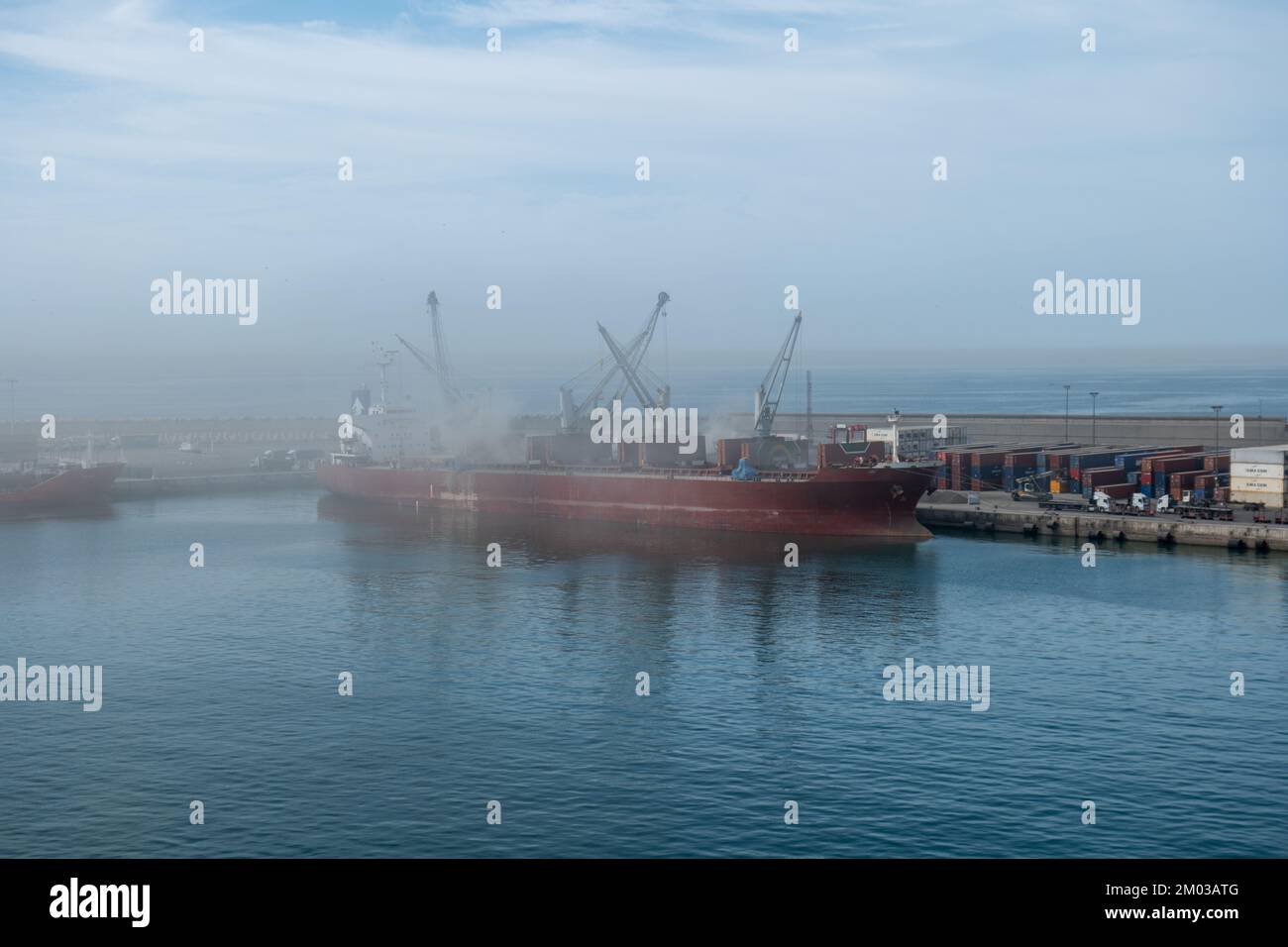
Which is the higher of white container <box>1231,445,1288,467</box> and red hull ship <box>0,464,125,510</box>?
white container <box>1231,445,1288,467</box>

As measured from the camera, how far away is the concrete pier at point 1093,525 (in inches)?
1927

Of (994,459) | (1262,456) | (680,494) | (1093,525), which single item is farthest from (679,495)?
(1262,456)

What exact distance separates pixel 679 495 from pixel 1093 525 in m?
19.1

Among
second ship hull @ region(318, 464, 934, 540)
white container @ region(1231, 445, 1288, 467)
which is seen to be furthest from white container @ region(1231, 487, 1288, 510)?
second ship hull @ region(318, 464, 934, 540)

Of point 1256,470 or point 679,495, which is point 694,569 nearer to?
point 679,495

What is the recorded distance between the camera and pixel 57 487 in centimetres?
7412

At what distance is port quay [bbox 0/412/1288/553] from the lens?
5278cm

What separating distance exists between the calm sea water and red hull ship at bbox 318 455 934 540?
549 centimetres

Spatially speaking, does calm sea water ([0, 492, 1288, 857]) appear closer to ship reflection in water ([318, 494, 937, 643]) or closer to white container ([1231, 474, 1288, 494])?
ship reflection in water ([318, 494, 937, 643])

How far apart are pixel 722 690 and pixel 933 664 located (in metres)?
5.70

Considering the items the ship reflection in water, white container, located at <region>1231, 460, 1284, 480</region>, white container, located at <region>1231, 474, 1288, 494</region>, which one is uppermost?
white container, located at <region>1231, 460, 1284, 480</region>
